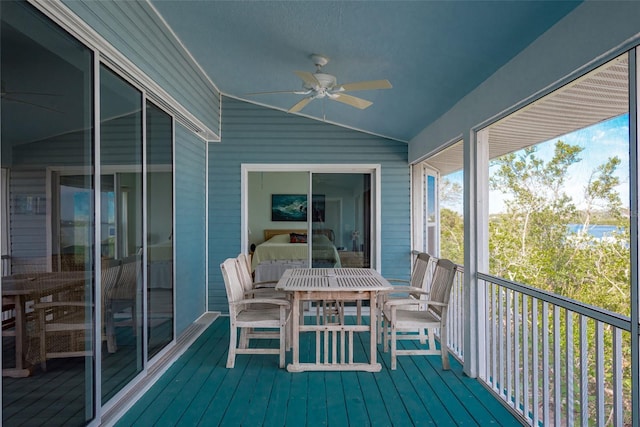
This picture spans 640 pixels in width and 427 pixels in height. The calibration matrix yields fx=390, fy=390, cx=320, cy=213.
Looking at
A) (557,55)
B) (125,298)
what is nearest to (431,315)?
(557,55)

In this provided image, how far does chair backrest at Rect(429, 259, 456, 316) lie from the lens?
3.47m

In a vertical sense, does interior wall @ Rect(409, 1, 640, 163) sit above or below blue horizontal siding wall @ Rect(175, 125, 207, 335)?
above

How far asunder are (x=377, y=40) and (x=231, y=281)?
237cm

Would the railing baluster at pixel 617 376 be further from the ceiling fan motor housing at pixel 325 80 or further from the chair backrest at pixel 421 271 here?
the ceiling fan motor housing at pixel 325 80

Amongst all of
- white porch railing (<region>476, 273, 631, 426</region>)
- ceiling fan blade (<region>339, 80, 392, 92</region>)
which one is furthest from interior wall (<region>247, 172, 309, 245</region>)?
white porch railing (<region>476, 273, 631, 426</region>)

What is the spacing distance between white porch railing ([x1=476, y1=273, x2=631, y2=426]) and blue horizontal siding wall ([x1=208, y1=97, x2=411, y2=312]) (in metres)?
2.31

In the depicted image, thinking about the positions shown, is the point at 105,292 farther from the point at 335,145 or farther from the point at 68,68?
the point at 335,145

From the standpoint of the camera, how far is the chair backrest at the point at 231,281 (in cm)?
346

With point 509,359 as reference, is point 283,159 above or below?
above

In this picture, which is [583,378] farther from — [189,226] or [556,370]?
[189,226]

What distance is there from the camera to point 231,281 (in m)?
3.56

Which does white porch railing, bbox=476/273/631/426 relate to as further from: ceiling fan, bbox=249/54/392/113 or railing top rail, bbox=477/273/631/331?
ceiling fan, bbox=249/54/392/113

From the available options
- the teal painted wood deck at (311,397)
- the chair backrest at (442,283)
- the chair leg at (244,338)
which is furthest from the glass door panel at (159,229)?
the chair backrest at (442,283)

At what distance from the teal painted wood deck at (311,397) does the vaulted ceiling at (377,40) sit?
8.23 ft
